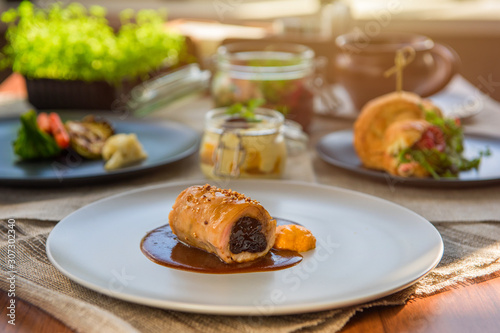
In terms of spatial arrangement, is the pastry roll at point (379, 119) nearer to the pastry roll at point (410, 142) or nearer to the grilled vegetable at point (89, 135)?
the pastry roll at point (410, 142)

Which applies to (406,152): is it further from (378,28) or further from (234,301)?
(378,28)

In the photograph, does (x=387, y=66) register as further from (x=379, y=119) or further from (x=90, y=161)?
(x=90, y=161)

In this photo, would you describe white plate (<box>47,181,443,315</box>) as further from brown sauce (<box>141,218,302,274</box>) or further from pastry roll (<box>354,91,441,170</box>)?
pastry roll (<box>354,91,441,170</box>)

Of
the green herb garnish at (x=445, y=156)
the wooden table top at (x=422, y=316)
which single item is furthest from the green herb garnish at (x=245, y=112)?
the wooden table top at (x=422, y=316)

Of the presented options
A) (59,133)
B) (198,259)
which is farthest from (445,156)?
(59,133)

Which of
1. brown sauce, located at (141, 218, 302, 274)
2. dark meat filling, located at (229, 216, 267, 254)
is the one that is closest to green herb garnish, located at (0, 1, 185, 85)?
brown sauce, located at (141, 218, 302, 274)

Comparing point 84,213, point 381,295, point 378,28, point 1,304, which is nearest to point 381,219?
point 381,295

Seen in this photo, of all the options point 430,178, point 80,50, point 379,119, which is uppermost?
point 80,50
